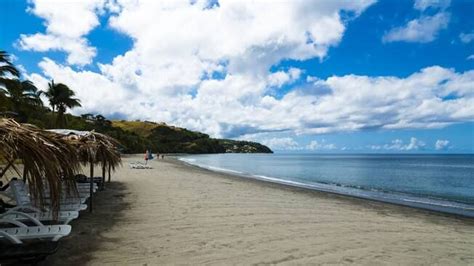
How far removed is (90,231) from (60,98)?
1534 inches

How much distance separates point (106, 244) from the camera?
594 centimetres

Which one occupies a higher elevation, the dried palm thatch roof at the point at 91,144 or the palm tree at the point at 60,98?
the palm tree at the point at 60,98

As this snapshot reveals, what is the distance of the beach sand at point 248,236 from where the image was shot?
5.49 meters

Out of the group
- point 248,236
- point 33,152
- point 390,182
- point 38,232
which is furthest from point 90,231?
point 390,182

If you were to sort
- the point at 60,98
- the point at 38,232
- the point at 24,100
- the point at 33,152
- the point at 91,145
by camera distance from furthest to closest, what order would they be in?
1. the point at 60,98
2. the point at 24,100
3. the point at 91,145
4. the point at 38,232
5. the point at 33,152

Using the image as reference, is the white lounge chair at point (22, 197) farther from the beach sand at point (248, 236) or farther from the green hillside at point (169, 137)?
the green hillside at point (169, 137)

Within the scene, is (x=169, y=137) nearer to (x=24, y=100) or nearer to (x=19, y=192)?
(x=24, y=100)

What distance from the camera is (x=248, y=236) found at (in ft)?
22.3

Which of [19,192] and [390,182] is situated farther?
[390,182]

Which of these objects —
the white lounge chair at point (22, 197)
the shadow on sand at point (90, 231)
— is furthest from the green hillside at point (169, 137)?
the white lounge chair at point (22, 197)

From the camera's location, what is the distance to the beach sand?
18.0 ft

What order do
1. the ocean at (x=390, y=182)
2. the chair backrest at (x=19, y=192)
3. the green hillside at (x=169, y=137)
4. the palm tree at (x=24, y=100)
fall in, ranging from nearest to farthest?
the chair backrest at (x=19, y=192) → the ocean at (x=390, y=182) → the palm tree at (x=24, y=100) → the green hillside at (x=169, y=137)

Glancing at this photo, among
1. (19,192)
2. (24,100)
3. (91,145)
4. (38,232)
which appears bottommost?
(38,232)

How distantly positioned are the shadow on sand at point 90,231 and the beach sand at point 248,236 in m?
0.01
